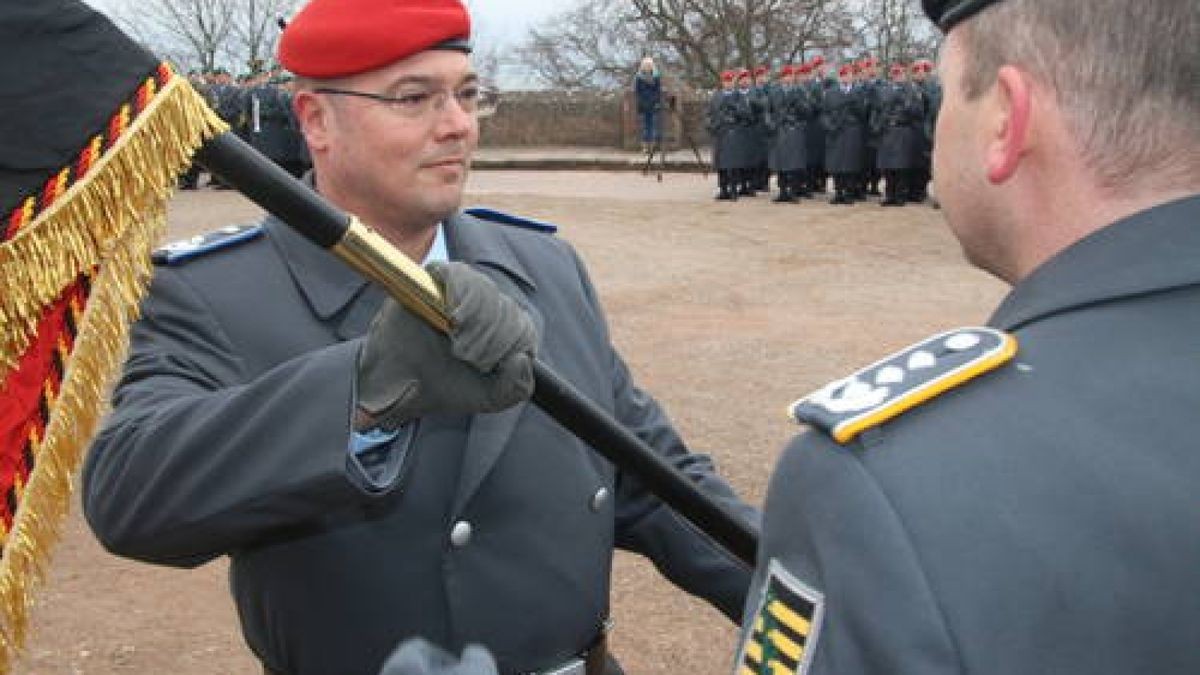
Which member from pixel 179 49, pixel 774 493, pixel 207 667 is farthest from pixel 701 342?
pixel 179 49

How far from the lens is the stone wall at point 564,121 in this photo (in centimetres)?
2339

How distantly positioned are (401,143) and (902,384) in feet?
4.18

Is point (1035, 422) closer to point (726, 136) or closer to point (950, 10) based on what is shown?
point (950, 10)

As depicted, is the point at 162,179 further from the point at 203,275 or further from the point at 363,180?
the point at 363,180

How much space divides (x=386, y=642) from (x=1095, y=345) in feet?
4.18

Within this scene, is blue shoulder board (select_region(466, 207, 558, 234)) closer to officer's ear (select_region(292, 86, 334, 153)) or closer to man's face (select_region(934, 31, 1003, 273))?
officer's ear (select_region(292, 86, 334, 153))

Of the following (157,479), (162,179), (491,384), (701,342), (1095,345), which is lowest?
(701,342)

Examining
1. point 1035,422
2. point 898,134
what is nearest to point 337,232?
point 1035,422

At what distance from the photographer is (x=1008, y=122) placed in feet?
3.72

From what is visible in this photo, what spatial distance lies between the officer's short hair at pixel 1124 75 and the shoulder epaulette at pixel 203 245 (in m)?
1.42

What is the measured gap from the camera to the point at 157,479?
166 centimetres

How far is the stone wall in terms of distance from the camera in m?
23.4

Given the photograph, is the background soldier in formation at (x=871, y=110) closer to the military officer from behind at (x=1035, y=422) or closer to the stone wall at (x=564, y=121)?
the stone wall at (x=564, y=121)

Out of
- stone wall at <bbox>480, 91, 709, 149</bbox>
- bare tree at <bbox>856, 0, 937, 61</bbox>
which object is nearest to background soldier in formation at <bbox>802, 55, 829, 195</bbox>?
stone wall at <bbox>480, 91, 709, 149</bbox>
